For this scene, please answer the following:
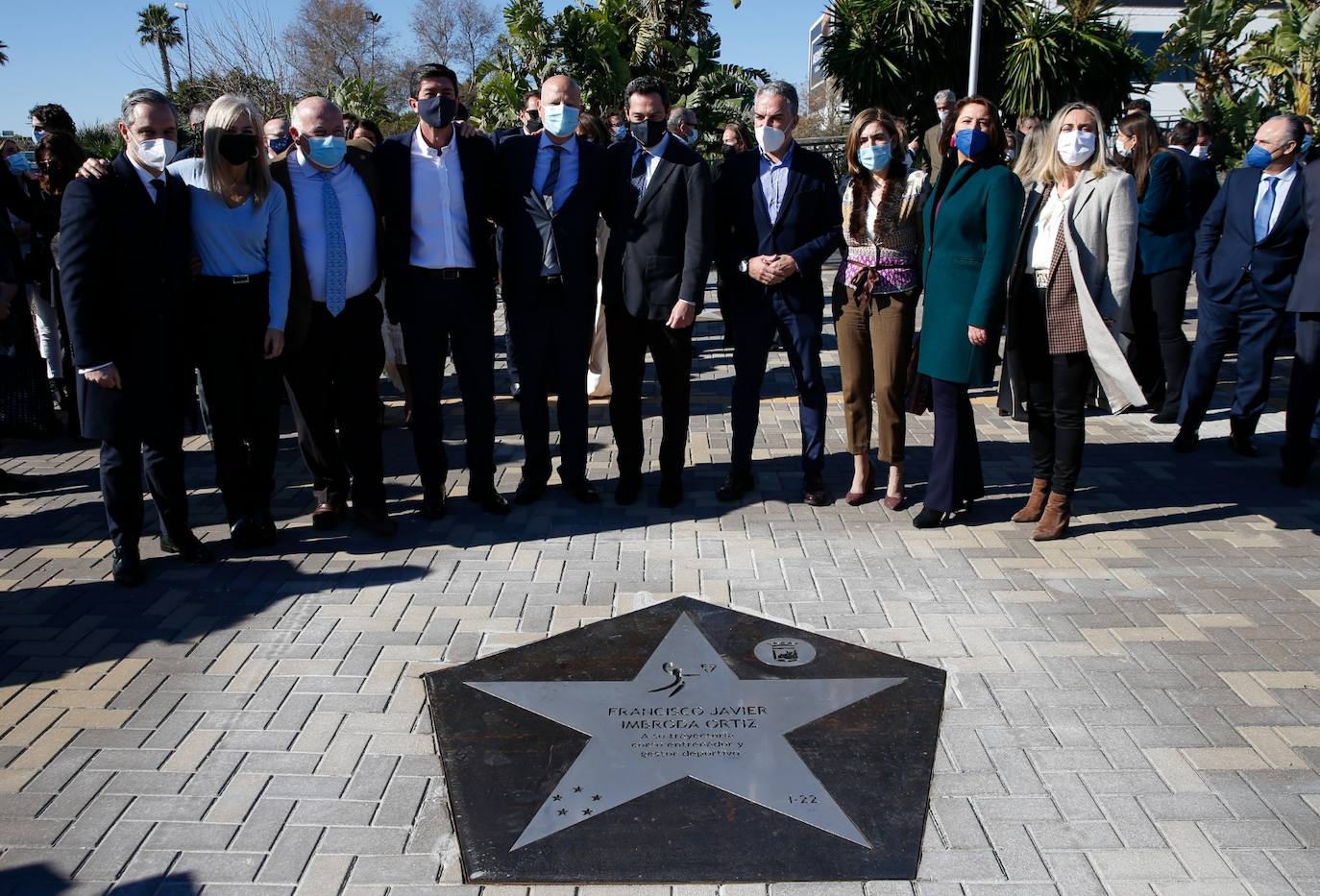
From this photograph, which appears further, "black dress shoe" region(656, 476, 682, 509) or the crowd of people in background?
"black dress shoe" region(656, 476, 682, 509)

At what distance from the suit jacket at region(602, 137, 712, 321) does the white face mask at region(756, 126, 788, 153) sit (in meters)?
0.35

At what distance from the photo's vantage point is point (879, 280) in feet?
18.5

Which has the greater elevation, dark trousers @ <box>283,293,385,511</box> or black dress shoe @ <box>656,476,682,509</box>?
dark trousers @ <box>283,293,385,511</box>


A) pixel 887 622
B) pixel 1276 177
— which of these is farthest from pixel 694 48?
pixel 887 622

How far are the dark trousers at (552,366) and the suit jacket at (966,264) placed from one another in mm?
1856

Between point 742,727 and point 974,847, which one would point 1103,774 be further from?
point 742,727

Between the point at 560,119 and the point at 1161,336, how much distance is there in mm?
4945

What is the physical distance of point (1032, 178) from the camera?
541 centimetres

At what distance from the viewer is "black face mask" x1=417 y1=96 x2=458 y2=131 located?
5328 millimetres

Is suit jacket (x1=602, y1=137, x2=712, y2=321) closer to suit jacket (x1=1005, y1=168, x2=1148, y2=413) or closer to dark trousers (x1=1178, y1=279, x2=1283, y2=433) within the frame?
suit jacket (x1=1005, y1=168, x2=1148, y2=413)

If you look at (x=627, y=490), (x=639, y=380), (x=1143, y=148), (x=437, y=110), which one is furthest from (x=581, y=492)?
(x=1143, y=148)

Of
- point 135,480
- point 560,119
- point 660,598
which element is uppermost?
point 560,119

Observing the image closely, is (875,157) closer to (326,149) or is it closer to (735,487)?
(735,487)

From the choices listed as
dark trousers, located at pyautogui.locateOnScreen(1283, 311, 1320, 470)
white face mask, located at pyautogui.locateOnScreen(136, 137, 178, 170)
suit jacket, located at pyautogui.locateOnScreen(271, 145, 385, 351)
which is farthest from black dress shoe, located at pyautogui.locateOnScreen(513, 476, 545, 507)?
dark trousers, located at pyautogui.locateOnScreen(1283, 311, 1320, 470)
